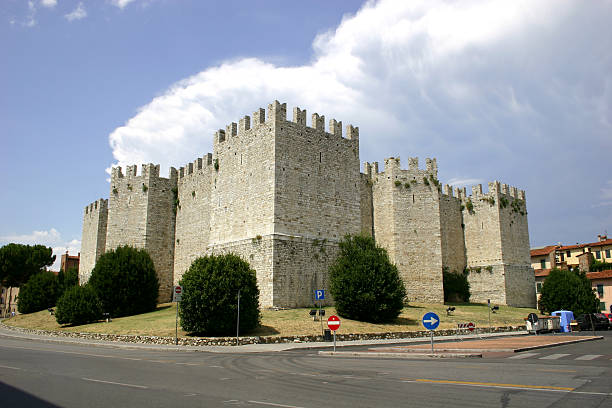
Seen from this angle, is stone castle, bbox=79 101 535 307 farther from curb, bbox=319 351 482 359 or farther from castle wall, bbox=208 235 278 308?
curb, bbox=319 351 482 359

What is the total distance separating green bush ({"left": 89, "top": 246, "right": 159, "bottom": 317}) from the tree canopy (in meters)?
29.8

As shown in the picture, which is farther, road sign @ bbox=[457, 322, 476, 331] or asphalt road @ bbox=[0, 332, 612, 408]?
road sign @ bbox=[457, 322, 476, 331]

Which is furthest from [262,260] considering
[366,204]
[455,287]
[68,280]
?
[68,280]

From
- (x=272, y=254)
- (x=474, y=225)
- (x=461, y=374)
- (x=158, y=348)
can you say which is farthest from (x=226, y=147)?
(x=461, y=374)

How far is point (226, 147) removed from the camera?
109ft

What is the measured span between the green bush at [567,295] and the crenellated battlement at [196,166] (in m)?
29.7

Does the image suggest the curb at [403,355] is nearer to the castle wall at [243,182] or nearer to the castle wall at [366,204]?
the castle wall at [243,182]

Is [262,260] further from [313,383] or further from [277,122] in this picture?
[313,383]

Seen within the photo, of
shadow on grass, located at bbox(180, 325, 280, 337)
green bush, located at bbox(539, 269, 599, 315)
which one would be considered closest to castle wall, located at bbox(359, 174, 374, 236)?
shadow on grass, located at bbox(180, 325, 280, 337)

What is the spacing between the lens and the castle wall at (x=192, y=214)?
36031 mm

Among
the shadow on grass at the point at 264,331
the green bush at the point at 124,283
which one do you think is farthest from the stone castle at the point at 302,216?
the shadow on grass at the point at 264,331

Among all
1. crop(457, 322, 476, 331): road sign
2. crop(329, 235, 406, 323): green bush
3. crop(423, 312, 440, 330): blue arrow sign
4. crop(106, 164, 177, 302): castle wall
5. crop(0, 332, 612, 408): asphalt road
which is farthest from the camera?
crop(106, 164, 177, 302): castle wall

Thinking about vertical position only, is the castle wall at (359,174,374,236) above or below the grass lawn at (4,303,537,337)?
above

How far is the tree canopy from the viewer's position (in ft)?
185
